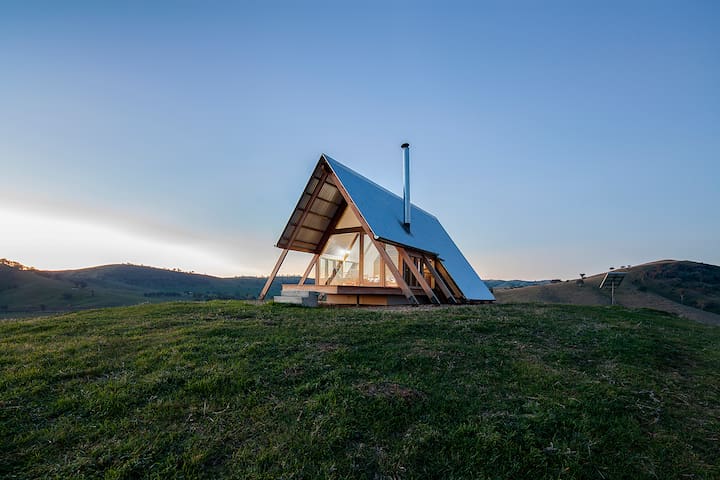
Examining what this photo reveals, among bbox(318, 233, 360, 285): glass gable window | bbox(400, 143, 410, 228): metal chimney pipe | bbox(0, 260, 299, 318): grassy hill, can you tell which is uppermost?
bbox(400, 143, 410, 228): metal chimney pipe

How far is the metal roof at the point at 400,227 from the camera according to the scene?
1348 centimetres

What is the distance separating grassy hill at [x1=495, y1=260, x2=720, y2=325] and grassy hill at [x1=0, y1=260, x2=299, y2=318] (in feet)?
117

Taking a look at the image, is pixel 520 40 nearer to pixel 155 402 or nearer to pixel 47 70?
pixel 155 402

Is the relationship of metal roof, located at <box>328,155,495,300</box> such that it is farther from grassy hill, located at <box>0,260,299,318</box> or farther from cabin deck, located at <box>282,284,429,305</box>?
grassy hill, located at <box>0,260,299,318</box>

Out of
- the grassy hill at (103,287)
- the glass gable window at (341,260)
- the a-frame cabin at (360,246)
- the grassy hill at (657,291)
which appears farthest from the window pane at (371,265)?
the grassy hill at (657,291)

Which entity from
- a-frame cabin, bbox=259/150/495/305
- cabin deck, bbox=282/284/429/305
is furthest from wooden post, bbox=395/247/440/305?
cabin deck, bbox=282/284/429/305

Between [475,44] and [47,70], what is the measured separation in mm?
17626

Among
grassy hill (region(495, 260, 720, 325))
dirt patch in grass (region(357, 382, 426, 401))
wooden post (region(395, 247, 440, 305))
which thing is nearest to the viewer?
dirt patch in grass (region(357, 382, 426, 401))

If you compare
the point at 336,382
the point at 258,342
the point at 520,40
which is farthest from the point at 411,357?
the point at 520,40

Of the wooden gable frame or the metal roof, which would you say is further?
the metal roof

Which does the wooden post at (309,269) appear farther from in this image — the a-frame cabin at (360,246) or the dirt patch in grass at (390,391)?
the dirt patch in grass at (390,391)

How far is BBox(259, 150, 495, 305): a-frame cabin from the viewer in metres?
13.5

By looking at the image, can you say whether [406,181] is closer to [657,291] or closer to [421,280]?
[421,280]

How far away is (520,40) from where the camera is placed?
14.8 m
